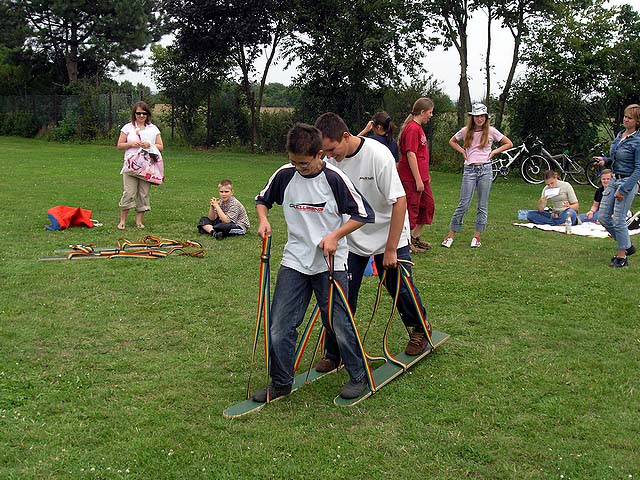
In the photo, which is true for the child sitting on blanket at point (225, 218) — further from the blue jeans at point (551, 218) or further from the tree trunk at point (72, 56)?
the tree trunk at point (72, 56)

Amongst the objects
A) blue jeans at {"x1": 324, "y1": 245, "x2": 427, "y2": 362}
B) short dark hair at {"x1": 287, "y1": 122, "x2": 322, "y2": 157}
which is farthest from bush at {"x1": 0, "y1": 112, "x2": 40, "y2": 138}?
short dark hair at {"x1": 287, "y1": 122, "x2": 322, "y2": 157}

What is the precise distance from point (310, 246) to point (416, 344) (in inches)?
54.6

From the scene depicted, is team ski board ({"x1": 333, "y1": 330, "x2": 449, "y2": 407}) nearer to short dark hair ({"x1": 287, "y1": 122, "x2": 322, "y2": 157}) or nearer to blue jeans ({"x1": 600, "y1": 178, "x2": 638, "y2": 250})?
short dark hair ({"x1": 287, "y1": 122, "x2": 322, "y2": 157})

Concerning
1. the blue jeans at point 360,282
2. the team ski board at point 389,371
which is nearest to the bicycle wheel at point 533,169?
the team ski board at point 389,371

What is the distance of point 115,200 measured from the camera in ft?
41.1

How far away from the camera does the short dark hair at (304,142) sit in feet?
13.4

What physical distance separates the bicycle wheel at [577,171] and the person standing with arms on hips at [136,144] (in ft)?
36.5

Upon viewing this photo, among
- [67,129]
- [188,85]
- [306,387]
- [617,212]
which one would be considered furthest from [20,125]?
[306,387]

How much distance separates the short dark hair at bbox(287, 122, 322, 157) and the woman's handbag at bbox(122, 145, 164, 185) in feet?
19.4

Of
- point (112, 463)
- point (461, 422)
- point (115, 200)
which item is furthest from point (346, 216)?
point (115, 200)

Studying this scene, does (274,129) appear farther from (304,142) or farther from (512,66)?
(304,142)

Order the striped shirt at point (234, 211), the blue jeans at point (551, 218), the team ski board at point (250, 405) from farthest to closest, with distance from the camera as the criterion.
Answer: the blue jeans at point (551, 218) < the striped shirt at point (234, 211) < the team ski board at point (250, 405)

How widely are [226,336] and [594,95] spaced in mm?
14802

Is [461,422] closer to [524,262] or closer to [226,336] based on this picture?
[226,336]
